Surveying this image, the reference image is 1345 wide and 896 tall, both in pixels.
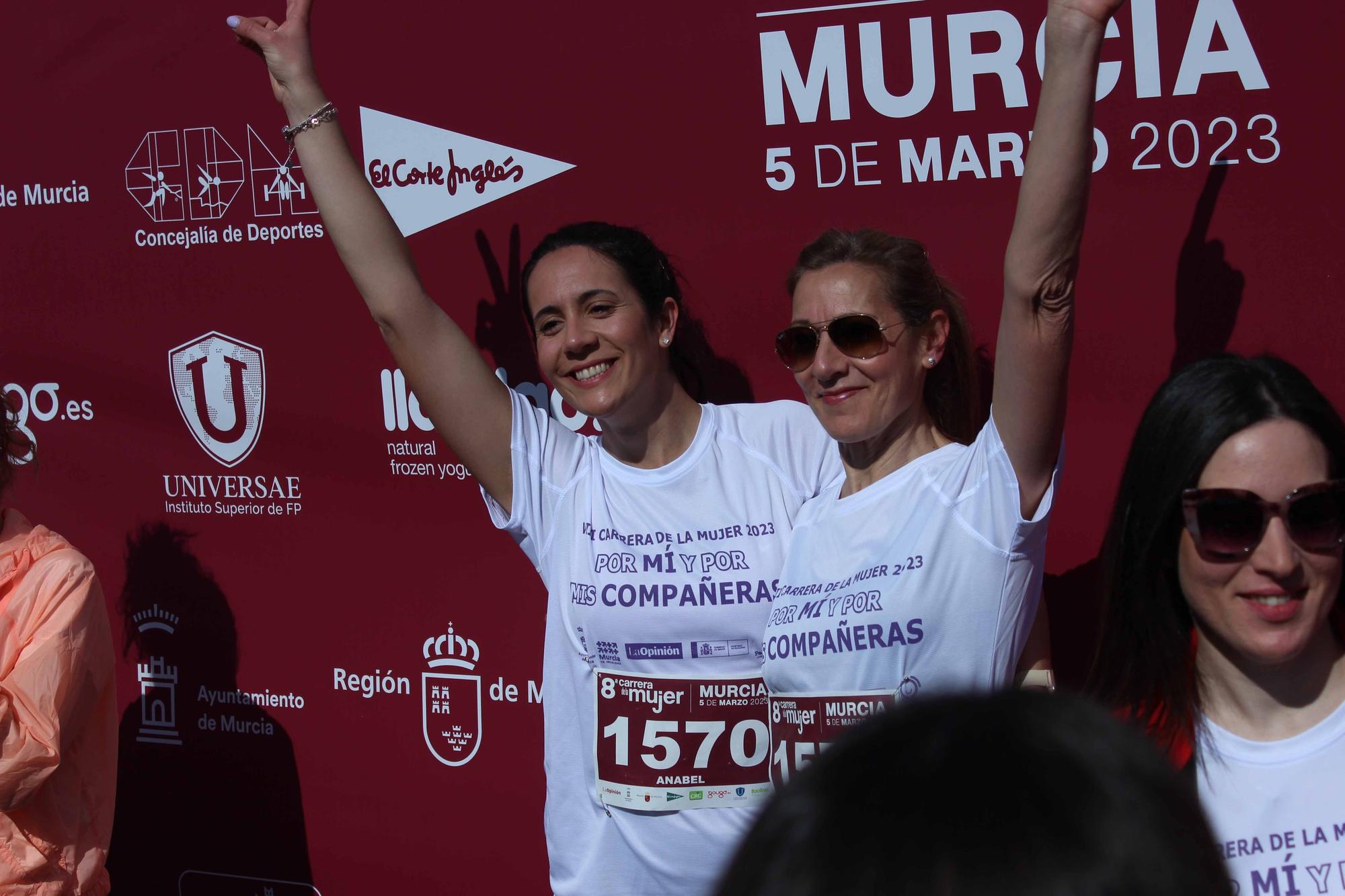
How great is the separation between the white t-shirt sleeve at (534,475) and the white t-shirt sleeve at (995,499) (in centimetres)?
66

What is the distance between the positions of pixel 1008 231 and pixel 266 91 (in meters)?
1.67

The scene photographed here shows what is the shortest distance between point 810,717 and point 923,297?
0.62 meters

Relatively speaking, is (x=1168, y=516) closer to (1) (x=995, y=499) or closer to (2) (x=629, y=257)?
(1) (x=995, y=499)

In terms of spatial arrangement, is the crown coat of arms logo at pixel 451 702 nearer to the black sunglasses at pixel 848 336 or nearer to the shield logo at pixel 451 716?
the shield logo at pixel 451 716

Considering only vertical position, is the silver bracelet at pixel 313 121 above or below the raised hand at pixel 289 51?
below

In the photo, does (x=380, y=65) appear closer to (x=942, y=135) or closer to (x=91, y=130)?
(x=91, y=130)

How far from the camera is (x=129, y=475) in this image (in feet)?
10.1

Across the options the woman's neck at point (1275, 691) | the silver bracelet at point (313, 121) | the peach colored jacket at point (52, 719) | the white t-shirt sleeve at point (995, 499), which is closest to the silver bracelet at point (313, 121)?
the silver bracelet at point (313, 121)

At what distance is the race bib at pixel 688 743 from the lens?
1912 millimetres

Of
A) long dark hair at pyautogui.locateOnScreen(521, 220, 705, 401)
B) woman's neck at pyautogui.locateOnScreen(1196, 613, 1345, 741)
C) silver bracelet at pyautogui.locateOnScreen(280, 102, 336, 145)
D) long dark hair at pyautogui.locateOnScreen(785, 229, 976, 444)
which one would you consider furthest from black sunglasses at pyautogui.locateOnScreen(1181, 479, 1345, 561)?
silver bracelet at pyautogui.locateOnScreen(280, 102, 336, 145)

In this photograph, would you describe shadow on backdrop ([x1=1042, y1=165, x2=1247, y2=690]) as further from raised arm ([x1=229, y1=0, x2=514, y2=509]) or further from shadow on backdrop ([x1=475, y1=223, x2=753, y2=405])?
shadow on backdrop ([x1=475, y1=223, x2=753, y2=405])

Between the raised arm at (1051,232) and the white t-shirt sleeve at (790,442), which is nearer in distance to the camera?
the raised arm at (1051,232)

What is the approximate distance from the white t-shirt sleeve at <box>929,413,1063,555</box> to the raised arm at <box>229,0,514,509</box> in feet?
2.36

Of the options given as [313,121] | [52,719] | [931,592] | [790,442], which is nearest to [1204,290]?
[790,442]
